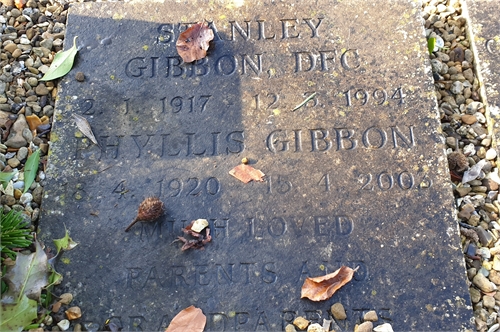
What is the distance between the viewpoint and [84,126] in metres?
2.83

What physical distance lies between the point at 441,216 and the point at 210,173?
109cm

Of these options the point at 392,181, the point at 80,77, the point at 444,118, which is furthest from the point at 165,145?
the point at 444,118

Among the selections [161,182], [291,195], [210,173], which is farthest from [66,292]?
[291,195]

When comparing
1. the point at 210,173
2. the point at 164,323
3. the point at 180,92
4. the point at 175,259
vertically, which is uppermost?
the point at 180,92

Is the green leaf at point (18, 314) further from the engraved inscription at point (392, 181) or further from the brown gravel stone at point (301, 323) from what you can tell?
the engraved inscription at point (392, 181)

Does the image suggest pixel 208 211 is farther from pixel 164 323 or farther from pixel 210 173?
pixel 164 323

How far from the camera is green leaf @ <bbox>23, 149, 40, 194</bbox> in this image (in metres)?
2.82

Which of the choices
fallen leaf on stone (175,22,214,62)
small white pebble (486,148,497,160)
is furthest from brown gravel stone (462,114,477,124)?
fallen leaf on stone (175,22,214,62)

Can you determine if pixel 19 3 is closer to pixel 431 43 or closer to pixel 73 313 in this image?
pixel 73 313

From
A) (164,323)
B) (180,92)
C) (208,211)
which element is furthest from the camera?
(180,92)

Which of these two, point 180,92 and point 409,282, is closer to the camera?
point 409,282

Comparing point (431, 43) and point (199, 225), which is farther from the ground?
point (431, 43)

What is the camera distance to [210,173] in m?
2.71

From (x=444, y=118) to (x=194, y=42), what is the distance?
1423 millimetres
